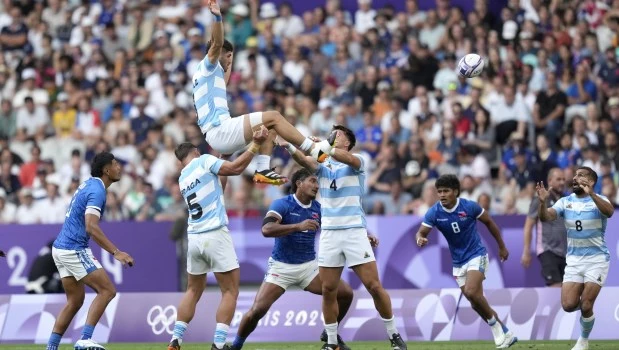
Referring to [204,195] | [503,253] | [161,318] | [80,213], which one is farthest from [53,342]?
[503,253]

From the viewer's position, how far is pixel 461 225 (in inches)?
695

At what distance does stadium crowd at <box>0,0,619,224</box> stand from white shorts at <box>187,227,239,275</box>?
25.9 ft

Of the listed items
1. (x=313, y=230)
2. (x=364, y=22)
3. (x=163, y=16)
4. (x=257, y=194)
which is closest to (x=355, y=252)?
(x=313, y=230)

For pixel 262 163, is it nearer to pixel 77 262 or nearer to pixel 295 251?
pixel 295 251

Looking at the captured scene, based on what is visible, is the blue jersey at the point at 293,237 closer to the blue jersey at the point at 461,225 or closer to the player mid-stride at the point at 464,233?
the player mid-stride at the point at 464,233

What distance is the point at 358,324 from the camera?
19.8 meters

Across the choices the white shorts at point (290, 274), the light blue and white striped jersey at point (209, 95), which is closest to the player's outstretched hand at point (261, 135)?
the light blue and white striped jersey at point (209, 95)

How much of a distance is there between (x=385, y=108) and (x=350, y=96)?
93 cm

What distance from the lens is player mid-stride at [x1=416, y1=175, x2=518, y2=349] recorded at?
57.3ft

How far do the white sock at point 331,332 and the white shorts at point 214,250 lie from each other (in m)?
1.39

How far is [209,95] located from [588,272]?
5.50 metres

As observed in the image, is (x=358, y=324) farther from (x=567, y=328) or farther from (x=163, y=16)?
(x=163, y=16)

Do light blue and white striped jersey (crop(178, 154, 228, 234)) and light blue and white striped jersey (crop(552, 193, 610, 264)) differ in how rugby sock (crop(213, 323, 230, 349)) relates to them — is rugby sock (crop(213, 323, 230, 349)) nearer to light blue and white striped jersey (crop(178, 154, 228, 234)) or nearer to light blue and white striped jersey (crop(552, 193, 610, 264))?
light blue and white striped jersey (crop(178, 154, 228, 234))

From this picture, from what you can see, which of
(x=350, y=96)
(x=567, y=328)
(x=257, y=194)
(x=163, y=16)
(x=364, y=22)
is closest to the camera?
(x=567, y=328)
